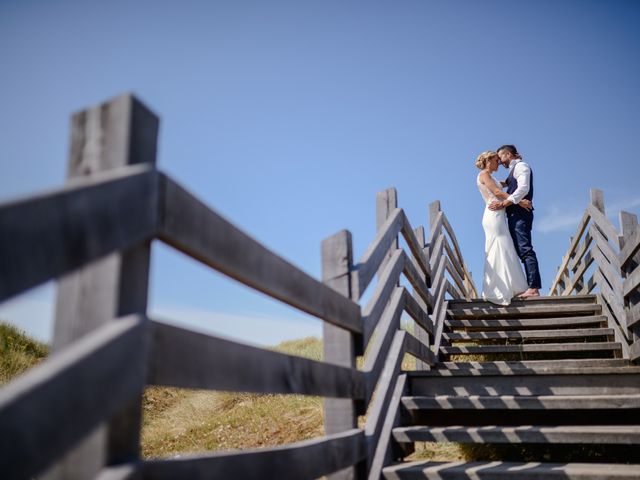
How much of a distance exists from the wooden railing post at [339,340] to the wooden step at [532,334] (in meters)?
3.40

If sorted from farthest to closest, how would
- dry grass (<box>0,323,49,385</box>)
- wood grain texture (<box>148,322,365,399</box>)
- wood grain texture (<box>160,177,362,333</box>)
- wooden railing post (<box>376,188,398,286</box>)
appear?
dry grass (<box>0,323,49,385</box>), wooden railing post (<box>376,188,398,286</box>), wood grain texture (<box>160,177,362,333</box>), wood grain texture (<box>148,322,365,399</box>)

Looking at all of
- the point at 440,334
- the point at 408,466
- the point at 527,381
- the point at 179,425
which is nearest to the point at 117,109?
the point at 408,466

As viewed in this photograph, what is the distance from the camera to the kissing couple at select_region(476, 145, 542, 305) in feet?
23.1

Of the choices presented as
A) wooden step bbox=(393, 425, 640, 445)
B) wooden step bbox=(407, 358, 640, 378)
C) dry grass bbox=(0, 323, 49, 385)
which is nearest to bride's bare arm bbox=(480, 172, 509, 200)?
wooden step bbox=(407, 358, 640, 378)

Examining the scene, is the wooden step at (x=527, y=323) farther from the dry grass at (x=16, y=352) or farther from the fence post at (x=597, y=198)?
the dry grass at (x=16, y=352)

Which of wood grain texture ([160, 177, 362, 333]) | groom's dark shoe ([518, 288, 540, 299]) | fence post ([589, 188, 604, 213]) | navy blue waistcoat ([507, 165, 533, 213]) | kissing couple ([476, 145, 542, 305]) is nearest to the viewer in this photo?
wood grain texture ([160, 177, 362, 333])

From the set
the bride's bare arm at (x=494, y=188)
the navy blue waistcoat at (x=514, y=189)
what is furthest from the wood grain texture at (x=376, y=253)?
the navy blue waistcoat at (x=514, y=189)

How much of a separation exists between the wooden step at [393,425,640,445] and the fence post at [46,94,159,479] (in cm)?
243

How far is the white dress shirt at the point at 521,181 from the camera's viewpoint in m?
7.29

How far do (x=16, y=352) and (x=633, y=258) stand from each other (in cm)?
997

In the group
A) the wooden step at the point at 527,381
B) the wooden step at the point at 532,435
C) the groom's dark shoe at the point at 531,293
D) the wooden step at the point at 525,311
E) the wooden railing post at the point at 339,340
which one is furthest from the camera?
the groom's dark shoe at the point at 531,293

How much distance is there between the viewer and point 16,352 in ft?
33.0

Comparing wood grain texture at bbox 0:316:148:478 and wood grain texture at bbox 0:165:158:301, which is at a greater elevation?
wood grain texture at bbox 0:165:158:301

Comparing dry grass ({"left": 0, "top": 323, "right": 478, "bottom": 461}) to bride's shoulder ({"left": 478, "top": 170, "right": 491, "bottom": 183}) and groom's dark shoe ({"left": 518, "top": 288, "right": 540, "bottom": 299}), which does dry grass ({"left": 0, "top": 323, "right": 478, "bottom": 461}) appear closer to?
groom's dark shoe ({"left": 518, "top": 288, "right": 540, "bottom": 299})
